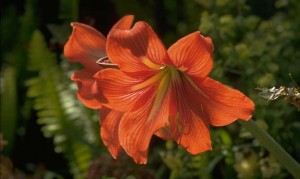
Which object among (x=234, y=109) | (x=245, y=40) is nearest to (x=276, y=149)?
(x=234, y=109)

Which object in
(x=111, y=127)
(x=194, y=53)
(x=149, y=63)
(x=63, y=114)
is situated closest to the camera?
(x=194, y=53)

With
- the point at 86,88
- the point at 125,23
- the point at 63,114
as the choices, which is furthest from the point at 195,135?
the point at 63,114

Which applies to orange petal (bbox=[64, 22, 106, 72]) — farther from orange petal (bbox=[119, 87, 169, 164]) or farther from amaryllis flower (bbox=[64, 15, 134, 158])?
orange petal (bbox=[119, 87, 169, 164])

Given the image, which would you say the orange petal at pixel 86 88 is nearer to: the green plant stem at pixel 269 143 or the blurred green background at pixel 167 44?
the green plant stem at pixel 269 143

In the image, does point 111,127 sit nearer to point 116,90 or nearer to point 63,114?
point 116,90

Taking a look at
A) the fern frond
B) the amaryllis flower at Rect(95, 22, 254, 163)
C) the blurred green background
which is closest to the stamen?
the amaryllis flower at Rect(95, 22, 254, 163)

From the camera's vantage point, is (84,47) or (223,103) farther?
(84,47)

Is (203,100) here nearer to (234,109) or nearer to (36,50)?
(234,109)

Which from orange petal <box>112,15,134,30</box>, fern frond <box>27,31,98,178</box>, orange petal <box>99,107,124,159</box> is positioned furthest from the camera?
fern frond <box>27,31,98,178</box>
